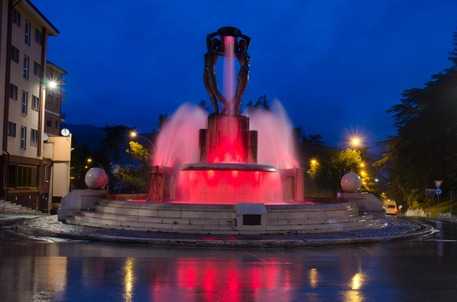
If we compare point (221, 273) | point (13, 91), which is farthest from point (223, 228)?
point (13, 91)

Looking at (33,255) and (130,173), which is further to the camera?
(130,173)

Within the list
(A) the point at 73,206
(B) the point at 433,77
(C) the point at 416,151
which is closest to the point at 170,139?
(A) the point at 73,206

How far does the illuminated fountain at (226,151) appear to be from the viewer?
2289cm

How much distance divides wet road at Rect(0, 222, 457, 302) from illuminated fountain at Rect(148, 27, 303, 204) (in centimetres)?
790

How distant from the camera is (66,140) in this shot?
50438mm

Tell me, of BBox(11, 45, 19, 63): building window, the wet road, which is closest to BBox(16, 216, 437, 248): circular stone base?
the wet road

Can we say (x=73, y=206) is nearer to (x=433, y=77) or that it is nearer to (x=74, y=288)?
(x=74, y=288)

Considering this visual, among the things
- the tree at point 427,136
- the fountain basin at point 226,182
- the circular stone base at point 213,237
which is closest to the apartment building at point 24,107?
the fountain basin at point 226,182

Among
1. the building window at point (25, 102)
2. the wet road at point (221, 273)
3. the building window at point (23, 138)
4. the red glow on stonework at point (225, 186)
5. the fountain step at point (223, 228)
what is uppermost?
the building window at point (25, 102)

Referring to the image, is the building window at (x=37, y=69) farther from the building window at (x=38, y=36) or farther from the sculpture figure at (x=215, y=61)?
the sculpture figure at (x=215, y=61)

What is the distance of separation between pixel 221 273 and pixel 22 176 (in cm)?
3663

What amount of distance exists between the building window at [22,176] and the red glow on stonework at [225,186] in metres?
22.5

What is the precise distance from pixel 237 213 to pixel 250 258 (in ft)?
14.4

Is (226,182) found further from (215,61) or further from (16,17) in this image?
(16,17)
